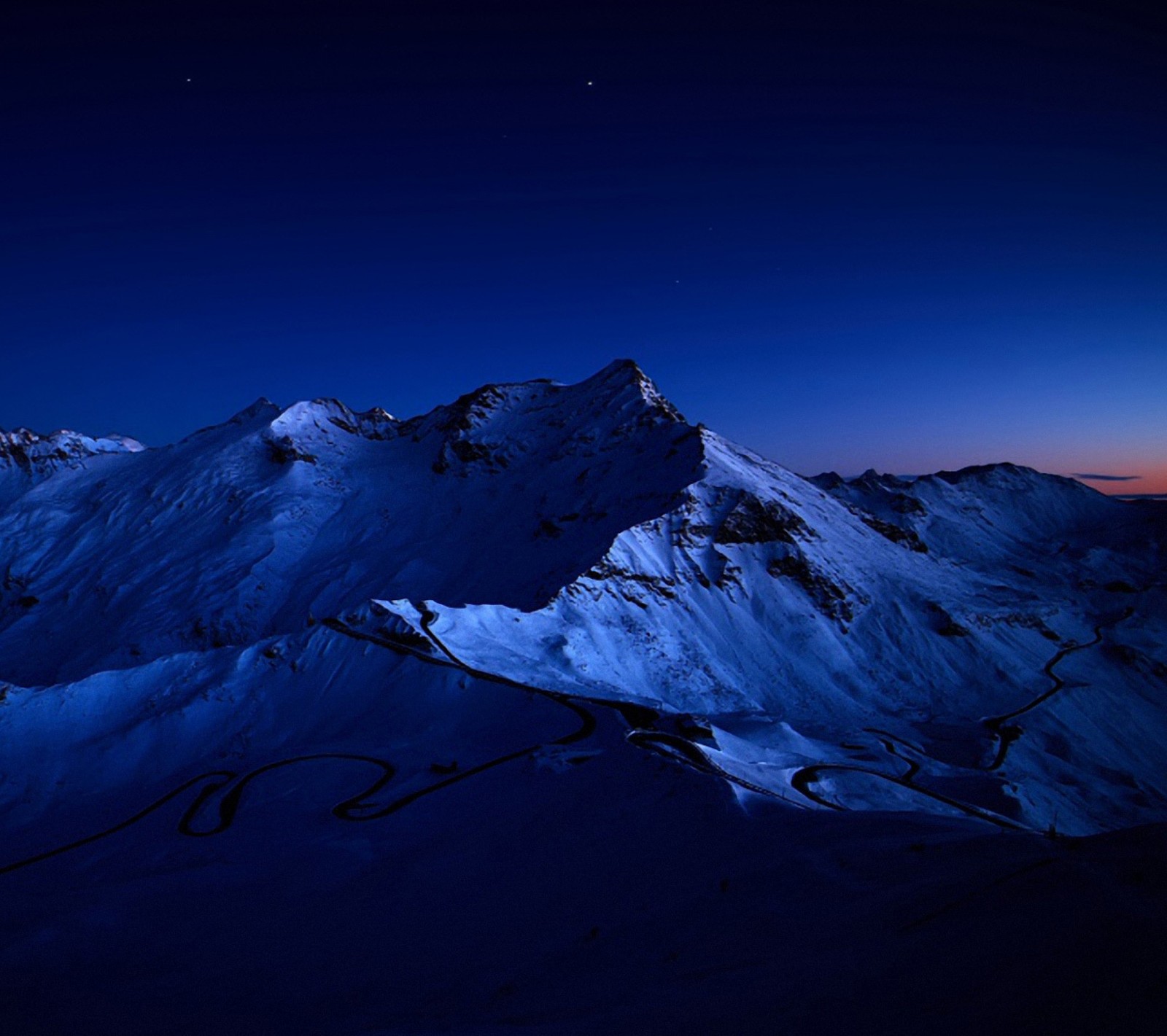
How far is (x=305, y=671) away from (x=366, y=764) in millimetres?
15987

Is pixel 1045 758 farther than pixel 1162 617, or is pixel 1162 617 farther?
pixel 1162 617

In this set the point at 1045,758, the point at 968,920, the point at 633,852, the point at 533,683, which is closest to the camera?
the point at 968,920

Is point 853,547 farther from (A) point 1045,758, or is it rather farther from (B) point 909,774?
(B) point 909,774

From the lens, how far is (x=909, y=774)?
48375mm

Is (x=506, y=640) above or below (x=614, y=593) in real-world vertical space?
below

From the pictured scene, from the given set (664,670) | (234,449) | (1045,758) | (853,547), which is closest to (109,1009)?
(664,670)

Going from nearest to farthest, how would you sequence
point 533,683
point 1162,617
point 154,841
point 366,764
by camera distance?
point 154,841 → point 366,764 → point 533,683 → point 1162,617

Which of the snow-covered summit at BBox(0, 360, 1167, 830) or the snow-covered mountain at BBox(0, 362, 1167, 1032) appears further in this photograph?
the snow-covered summit at BBox(0, 360, 1167, 830)

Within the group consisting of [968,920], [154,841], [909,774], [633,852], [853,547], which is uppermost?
[853,547]

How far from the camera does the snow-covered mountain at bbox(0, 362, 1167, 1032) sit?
1367 inches

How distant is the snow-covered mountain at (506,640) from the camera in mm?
34719

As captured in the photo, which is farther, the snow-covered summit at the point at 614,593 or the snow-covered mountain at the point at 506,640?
the snow-covered summit at the point at 614,593

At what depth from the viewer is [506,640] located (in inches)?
2266

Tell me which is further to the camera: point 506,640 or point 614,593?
point 614,593
